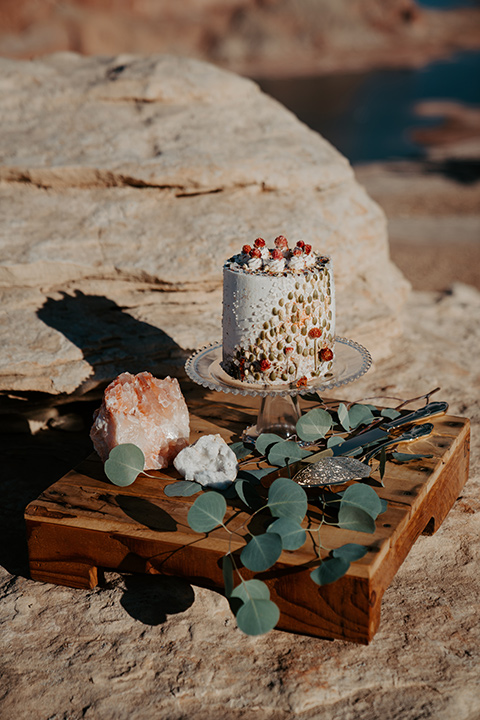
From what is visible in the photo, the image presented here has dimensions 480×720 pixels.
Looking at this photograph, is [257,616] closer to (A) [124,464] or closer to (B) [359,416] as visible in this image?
(A) [124,464]

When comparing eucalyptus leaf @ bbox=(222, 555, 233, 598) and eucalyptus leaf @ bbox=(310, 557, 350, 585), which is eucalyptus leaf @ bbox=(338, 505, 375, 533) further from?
eucalyptus leaf @ bbox=(222, 555, 233, 598)

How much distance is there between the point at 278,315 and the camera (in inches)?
93.1

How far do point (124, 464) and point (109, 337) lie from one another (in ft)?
3.50

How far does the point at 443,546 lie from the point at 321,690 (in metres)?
0.75

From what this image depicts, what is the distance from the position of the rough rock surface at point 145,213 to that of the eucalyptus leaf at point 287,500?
1236 millimetres

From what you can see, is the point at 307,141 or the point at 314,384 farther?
the point at 307,141

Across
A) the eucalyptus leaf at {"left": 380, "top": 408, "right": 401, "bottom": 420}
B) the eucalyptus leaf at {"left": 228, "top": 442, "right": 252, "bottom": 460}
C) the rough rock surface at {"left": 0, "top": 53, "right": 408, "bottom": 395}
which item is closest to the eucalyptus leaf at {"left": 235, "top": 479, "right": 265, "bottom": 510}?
the eucalyptus leaf at {"left": 228, "top": 442, "right": 252, "bottom": 460}

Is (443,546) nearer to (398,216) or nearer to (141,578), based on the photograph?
(141,578)

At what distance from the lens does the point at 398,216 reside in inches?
340

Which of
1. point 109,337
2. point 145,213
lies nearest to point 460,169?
point 145,213

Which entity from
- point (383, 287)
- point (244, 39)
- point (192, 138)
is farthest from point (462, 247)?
point (244, 39)

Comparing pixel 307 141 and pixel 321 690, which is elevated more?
pixel 307 141

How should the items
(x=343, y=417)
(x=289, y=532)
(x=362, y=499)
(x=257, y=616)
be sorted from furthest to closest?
(x=343, y=417) → (x=362, y=499) → (x=289, y=532) → (x=257, y=616)

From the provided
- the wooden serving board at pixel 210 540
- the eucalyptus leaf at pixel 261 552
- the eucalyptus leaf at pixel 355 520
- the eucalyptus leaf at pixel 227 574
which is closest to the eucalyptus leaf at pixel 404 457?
the wooden serving board at pixel 210 540
